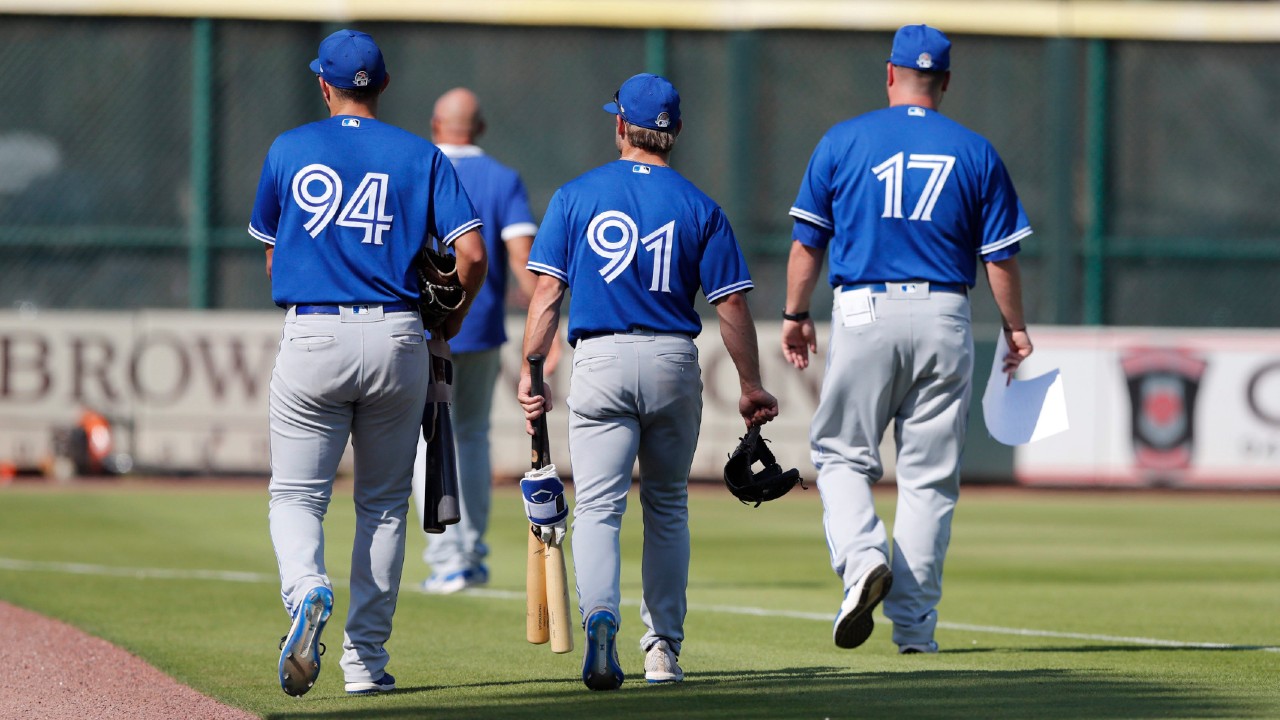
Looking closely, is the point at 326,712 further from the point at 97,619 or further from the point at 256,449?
the point at 256,449

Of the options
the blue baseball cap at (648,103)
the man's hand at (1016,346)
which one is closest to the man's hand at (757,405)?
the blue baseball cap at (648,103)

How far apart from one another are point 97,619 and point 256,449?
363 inches

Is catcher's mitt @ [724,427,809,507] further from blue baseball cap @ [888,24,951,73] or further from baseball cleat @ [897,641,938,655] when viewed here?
blue baseball cap @ [888,24,951,73]

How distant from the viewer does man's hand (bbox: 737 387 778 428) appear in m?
6.58

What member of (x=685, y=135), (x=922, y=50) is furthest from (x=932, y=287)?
(x=685, y=135)

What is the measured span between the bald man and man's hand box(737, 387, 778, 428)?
292 cm

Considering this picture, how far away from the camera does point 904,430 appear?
7395mm

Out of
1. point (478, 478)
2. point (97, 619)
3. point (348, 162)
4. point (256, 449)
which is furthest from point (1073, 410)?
point (348, 162)

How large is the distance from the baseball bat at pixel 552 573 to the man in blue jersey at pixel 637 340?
0.14ft

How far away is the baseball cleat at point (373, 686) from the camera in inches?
251

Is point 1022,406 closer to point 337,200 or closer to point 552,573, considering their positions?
point 552,573

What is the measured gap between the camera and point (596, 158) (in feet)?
71.4

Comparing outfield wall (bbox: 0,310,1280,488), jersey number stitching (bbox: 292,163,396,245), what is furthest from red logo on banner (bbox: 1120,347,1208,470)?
jersey number stitching (bbox: 292,163,396,245)

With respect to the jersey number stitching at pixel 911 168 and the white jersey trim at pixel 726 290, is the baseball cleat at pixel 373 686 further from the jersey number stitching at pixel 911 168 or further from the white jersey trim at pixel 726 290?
the jersey number stitching at pixel 911 168
